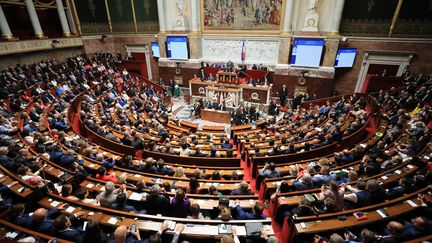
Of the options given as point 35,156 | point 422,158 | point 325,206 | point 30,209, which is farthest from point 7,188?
point 422,158

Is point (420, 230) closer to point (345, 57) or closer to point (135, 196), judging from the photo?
point (135, 196)

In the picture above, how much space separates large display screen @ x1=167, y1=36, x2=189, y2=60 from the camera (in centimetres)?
1812

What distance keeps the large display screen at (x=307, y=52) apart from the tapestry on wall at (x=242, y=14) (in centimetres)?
228

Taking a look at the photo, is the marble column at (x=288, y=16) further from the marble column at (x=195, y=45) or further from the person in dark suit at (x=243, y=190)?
the person in dark suit at (x=243, y=190)

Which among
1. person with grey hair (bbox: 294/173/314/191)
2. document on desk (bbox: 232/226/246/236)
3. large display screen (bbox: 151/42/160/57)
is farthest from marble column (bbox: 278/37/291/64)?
document on desk (bbox: 232/226/246/236)

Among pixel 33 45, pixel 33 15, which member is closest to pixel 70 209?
pixel 33 45

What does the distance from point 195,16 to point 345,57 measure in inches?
456

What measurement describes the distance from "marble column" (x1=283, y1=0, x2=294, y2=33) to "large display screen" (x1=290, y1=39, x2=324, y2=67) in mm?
1132

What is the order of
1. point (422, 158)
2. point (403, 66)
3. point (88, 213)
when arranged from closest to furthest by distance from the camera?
point (88, 213) → point (422, 158) → point (403, 66)

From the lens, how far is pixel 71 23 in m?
18.8

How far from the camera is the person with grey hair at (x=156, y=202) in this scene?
4320 mm

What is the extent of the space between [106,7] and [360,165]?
23.8m

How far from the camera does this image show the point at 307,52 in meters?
15.0

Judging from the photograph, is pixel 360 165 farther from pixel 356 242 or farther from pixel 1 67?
pixel 1 67
